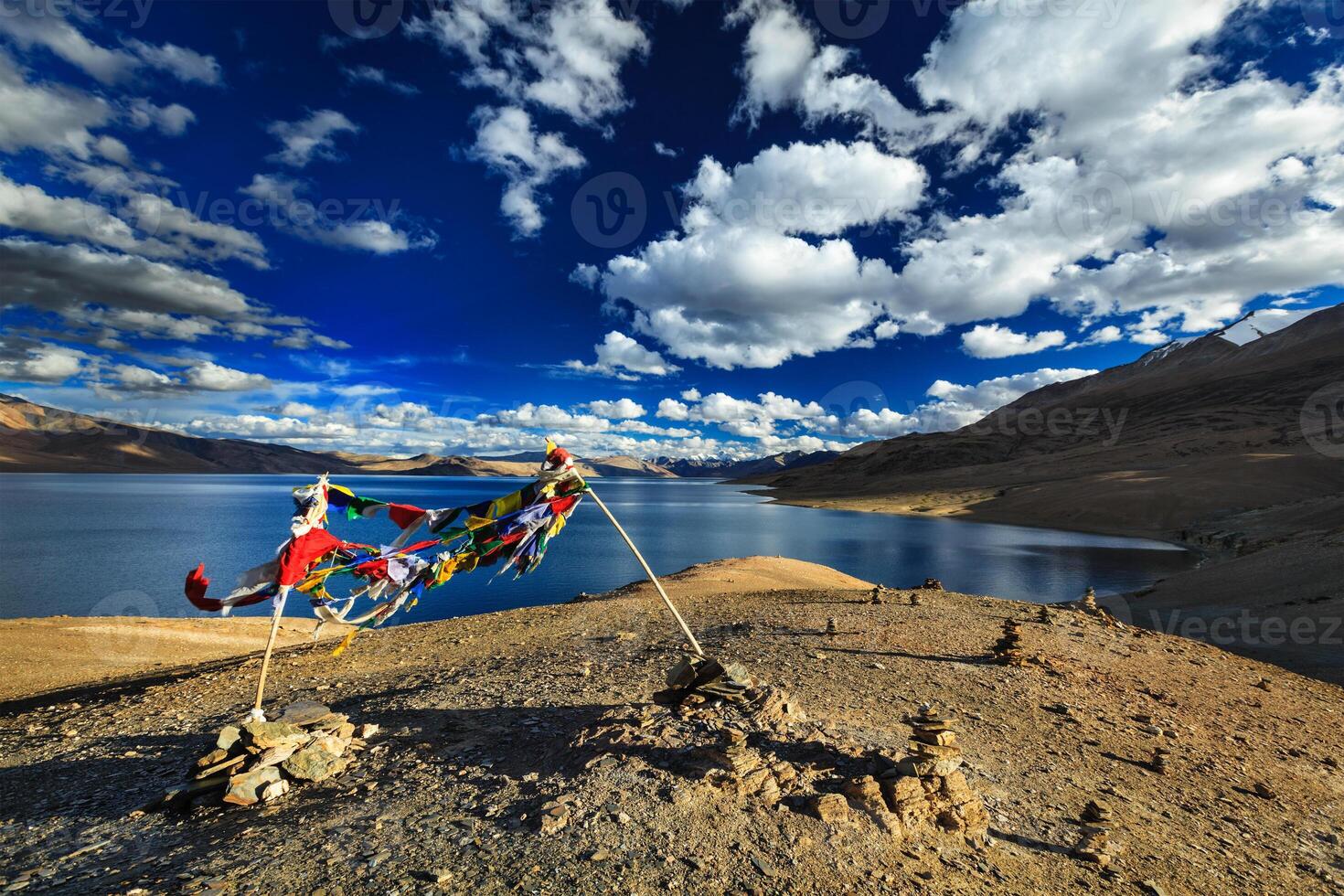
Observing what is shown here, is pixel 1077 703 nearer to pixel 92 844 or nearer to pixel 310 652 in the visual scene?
pixel 92 844

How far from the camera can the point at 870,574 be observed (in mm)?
39750

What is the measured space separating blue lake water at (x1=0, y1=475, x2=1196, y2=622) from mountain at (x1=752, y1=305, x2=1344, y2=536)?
1034 centimetres

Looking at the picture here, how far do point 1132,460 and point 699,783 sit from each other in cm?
11559

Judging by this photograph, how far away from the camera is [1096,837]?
243 inches

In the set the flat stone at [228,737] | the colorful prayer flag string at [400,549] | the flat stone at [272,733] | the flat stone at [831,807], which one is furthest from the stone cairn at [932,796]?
the flat stone at [228,737]

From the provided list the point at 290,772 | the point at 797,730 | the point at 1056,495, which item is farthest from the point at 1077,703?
the point at 1056,495

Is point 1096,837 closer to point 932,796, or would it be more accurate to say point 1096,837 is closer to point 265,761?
point 932,796

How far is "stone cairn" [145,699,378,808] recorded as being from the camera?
22.5ft

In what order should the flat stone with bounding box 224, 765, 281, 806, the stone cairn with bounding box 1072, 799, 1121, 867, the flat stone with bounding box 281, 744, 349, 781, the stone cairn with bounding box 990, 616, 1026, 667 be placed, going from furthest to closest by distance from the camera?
the stone cairn with bounding box 990, 616, 1026, 667 < the flat stone with bounding box 281, 744, 349, 781 < the flat stone with bounding box 224, 765, 281, 806 < the stone cairn with bounding box 1072, 799, 1121, 867

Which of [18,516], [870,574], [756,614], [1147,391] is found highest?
[1147,391]

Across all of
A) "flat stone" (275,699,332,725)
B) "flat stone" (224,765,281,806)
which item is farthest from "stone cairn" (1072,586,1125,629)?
"flat stone" (224,765,281,806)

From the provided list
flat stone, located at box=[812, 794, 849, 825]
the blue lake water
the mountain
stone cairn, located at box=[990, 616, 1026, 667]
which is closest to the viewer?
flat stone, located at box=[812, 794, 849, 825]

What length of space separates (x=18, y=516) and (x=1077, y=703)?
97.1 m

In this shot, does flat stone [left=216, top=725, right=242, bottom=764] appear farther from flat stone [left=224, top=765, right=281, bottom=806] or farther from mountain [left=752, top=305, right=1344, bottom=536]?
mountain [left=752, top=305, right=1344, bottom=536]
